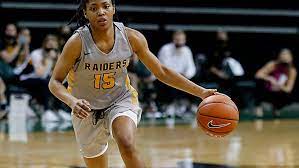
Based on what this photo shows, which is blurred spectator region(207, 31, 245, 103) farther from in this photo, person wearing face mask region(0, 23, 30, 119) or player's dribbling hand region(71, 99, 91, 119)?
player's dribbling hand region(71, 99, 91, 119)

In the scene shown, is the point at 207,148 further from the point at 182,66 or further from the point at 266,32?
the point at 266,32

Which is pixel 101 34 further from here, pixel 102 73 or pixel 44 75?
pixel 44 75

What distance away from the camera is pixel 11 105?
11266 millimetres

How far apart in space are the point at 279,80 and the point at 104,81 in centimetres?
791

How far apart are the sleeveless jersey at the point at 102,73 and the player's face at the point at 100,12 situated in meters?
0.13

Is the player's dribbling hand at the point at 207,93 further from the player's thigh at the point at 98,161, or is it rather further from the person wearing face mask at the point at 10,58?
the person wearing face mask at the point at 10,58

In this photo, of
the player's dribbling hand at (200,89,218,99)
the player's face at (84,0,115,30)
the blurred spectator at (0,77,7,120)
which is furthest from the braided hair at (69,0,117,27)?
the blurred spectator at (0,77,7,120)

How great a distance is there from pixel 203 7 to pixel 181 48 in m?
2.98

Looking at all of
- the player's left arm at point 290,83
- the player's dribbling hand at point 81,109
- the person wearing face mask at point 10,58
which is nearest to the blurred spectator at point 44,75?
the person wearing face mask at point 10,58

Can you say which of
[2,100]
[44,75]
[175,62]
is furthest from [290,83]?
[2,100]

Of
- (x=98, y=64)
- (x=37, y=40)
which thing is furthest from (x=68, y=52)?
(x=37, y=40)

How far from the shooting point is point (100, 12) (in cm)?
474

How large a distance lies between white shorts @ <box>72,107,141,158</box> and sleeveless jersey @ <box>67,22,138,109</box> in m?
0.09

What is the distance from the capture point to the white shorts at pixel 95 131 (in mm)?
4867
